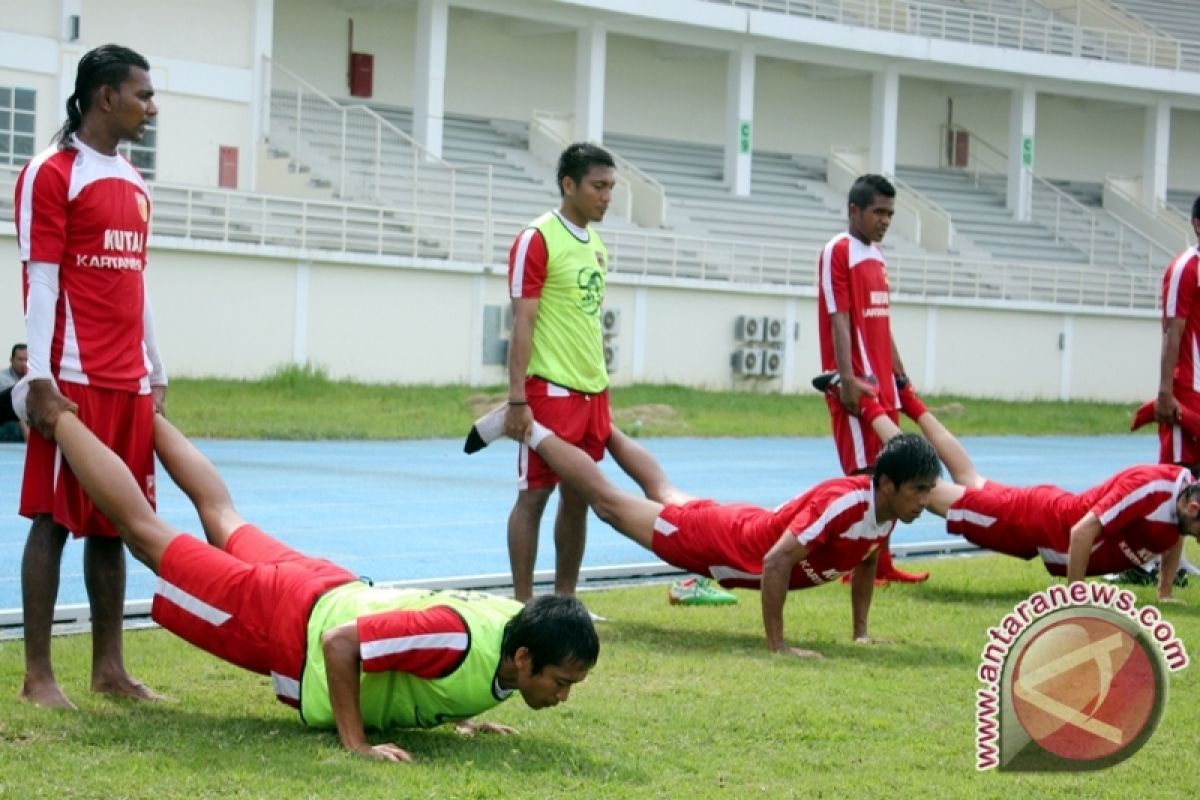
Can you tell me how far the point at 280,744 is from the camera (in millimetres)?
5234

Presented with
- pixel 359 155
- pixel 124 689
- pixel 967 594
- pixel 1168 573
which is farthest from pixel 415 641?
pixel 359 155

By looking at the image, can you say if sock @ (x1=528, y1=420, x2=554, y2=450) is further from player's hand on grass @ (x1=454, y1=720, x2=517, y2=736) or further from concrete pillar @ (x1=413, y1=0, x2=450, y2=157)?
concrete pillar @ (x1=413, y1=0, x2=450, y2=157)

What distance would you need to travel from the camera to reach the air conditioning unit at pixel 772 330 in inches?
1190

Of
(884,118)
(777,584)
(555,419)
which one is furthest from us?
(884,118)

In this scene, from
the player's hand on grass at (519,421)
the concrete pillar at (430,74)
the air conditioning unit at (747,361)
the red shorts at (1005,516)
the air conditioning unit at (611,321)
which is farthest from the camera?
the concrete pillar at (430,74)

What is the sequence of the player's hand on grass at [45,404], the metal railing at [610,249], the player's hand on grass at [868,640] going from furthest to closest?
→ 1. the metal railing at [610,249]
2. the player's hand on grass at [868,640]
3. the player's hand on grass at [45,404]

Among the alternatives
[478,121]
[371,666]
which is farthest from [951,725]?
[478,121]

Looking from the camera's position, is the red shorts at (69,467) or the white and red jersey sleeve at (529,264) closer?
the red shorts at (69,467)

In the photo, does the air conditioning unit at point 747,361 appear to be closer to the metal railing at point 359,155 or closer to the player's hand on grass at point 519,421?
the metal railing at point 359,155

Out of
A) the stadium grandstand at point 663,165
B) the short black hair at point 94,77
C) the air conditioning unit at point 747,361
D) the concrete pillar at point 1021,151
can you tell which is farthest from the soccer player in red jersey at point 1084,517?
the concrete pillar at point 1021,151

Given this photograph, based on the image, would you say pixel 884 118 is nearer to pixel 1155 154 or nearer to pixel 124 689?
pixel 1155 154

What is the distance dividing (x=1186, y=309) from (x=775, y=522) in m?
3.07

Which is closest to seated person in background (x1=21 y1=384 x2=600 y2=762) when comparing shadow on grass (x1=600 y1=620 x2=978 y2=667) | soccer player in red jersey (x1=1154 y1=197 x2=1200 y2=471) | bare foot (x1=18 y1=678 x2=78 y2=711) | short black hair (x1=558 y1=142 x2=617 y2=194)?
bare foot (x1=18 y1=678 x2=78 y2=711)

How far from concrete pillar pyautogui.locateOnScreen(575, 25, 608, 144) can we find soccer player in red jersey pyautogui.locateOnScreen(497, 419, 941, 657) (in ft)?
83.9
